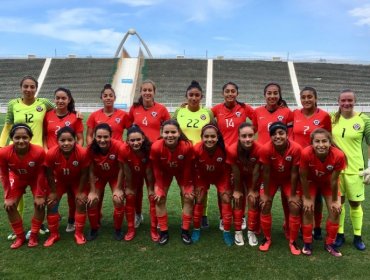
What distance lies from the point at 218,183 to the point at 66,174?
177 cm

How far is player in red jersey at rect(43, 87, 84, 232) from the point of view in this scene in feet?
15.3

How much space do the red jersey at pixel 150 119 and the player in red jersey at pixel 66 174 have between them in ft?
3.07

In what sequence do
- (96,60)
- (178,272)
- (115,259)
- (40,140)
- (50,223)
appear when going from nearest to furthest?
(178,272) → (115,259) → (50,223) → (40,140) → (96,60)

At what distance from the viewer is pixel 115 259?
3.92 meters

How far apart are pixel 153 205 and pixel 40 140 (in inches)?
65.0

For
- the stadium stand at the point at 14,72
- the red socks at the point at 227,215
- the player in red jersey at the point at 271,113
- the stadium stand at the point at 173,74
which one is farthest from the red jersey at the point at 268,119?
the stadium stand at the point at 14,72

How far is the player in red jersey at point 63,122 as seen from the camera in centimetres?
465

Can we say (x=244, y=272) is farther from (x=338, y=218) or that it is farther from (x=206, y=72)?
(x=206, y=72)

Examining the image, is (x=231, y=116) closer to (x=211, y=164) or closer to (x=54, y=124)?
(x=211, y=164)

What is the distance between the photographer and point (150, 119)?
16.2 feet

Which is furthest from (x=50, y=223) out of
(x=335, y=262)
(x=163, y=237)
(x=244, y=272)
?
(x=335, y=262)

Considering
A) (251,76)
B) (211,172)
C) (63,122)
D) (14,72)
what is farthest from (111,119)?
(14,72)

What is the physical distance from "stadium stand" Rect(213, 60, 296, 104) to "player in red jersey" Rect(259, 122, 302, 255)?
29.9 meters

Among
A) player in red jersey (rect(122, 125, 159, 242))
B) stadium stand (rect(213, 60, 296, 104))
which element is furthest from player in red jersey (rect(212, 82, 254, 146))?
stadium stand (rect(213, 60, 296, 104))
